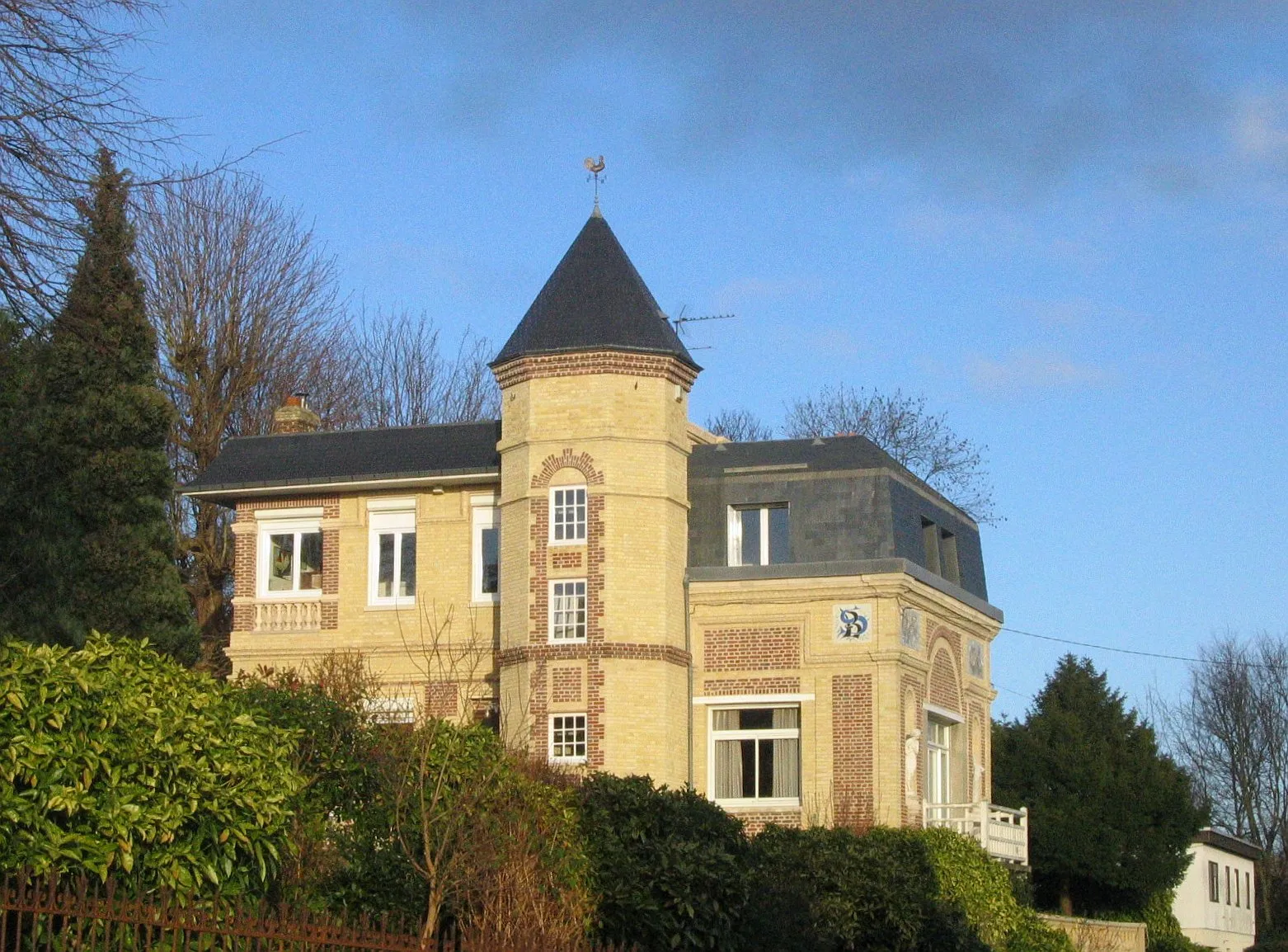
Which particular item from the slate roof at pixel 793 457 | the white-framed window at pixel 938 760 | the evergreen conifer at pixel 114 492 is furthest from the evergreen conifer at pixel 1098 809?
the evergreen conifer at pixel 114 492

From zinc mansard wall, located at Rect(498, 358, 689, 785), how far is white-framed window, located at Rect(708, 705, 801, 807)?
805 millimetres

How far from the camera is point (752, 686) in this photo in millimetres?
32438

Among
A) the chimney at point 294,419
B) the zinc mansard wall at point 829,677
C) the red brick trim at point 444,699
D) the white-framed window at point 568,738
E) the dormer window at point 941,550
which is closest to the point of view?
the white-framed window at point 568,738

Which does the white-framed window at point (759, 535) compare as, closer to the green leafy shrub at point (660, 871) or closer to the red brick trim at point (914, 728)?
the red brick trim at point (914, 728)

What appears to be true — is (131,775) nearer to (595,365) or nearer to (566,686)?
(566,686)

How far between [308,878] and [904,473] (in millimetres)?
18308

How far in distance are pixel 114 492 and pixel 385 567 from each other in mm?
5954

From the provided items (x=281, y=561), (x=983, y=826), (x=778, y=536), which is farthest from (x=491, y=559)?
(x=983, y=826)

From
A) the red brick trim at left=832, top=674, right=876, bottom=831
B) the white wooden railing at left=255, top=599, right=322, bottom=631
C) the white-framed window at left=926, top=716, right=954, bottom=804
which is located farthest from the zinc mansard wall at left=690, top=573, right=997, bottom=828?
the white wooden railing at left=255, top=599, right=322, bottom=631

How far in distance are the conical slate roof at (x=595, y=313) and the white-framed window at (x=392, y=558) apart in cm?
378

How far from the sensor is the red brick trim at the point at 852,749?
3134 centimetres

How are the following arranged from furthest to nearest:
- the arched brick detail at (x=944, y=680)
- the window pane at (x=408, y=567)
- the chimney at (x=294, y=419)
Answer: the chimney at (x=294, y=419) → the window pane at (x=408, y=567) → the arched brick detail at (x=944, y=680)

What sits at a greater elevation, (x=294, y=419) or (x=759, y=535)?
(x=294, y=419)

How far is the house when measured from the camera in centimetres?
3142
